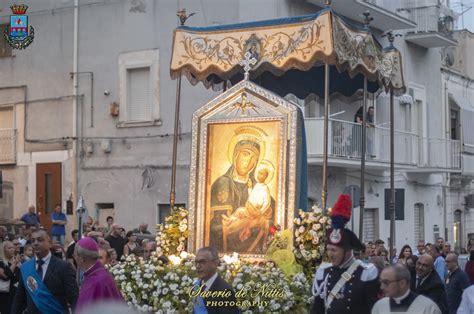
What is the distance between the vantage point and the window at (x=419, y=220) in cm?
3111

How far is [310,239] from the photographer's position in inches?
487

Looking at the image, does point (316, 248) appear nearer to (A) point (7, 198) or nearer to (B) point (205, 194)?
(B) point (205, 194)

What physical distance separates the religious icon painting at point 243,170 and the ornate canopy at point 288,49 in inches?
21.6

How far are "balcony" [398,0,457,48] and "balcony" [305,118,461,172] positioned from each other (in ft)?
11.0

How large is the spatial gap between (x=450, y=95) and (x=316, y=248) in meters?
22.3

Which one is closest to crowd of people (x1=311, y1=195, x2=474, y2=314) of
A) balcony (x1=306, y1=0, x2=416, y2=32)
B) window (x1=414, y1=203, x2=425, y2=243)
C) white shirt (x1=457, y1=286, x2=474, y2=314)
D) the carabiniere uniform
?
the carabiniere uniform

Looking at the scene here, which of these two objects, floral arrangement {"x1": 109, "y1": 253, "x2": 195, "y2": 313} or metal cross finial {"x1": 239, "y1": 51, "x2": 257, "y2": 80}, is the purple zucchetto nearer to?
floral arrangement {"x1": 109, "y1": 253, "x2": 195, "y2": 313}

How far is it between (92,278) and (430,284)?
470cm

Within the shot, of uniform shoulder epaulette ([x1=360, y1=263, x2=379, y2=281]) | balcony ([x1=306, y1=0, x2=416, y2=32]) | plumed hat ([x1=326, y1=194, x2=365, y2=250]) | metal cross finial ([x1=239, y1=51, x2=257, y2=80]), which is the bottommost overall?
uniform shoulder epaulette ([x1=360, y1=263, x2=379, y2=281])

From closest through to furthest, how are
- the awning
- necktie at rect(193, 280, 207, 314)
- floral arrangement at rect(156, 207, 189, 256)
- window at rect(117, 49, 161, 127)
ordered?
1. necktie at rect(193, 280, 207, 314)
2. floral arrangement at rect(156, 207, 189, 256)
3. window at rect(117, 49, 161, 127)
4. the awning

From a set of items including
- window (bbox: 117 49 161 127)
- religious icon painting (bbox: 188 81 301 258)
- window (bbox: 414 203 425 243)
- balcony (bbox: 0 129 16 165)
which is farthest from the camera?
window (bbox: 414 203 425 243)

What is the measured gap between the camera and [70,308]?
939cm

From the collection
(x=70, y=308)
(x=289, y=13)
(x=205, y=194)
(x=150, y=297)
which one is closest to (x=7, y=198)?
(x=289, y=13)

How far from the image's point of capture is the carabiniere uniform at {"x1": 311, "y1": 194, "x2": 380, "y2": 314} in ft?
25.0
